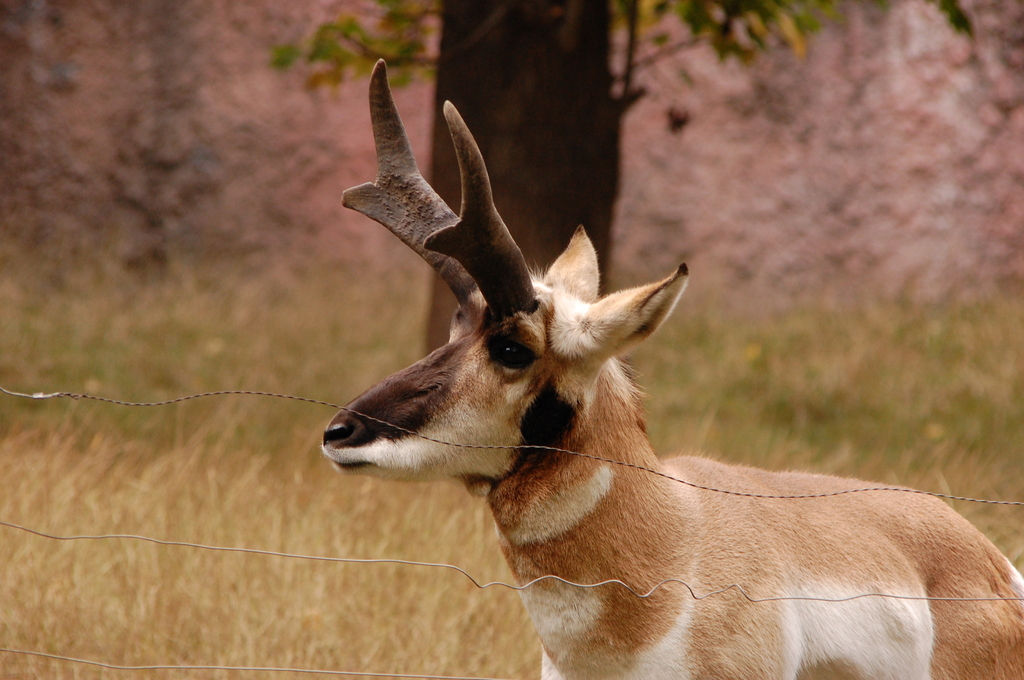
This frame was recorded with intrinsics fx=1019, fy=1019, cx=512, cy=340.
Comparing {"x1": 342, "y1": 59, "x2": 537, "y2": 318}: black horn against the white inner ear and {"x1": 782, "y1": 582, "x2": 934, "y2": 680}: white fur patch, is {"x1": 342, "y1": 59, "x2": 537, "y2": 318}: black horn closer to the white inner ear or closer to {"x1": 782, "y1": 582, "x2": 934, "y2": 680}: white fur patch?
the white inner ear

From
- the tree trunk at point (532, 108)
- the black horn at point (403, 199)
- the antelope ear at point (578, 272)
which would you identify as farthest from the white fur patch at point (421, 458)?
the tree trunk at point (532, 108)

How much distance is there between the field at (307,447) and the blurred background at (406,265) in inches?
0.8

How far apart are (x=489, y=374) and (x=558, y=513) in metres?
0.35

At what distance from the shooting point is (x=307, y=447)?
15.5 feet

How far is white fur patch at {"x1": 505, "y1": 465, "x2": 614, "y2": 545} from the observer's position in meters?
2.26

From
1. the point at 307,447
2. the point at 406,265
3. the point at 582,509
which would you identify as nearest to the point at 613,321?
the point at 582,509

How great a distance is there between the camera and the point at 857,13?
29.1ft

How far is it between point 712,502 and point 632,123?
726 cm

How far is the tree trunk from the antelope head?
8.13 ft

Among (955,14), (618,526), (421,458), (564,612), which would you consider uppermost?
(955,14)

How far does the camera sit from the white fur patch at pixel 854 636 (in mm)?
2254

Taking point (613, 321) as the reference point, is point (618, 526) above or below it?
below

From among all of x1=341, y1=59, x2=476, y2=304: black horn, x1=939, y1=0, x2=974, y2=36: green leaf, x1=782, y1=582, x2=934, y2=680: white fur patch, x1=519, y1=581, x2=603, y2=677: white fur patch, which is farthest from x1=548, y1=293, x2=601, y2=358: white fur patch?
x1=939, y1=0, x2=974, y2=36: green leaf

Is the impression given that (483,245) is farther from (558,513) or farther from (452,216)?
(558,513)
